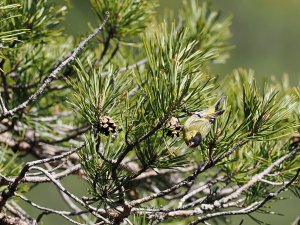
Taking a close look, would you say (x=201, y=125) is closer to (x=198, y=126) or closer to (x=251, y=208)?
(x=198, y=126)

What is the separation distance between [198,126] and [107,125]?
0.34ft

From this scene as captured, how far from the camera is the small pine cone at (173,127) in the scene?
802 mm

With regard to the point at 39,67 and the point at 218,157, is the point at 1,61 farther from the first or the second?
the point at 218,157

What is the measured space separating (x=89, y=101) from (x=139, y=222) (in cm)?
15

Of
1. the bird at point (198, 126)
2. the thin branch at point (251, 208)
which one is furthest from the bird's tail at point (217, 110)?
the thin branch at point (251, 208)

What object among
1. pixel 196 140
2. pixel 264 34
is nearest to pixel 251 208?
pixel 196 140

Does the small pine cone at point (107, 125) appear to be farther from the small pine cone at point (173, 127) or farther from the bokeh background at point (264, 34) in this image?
the bokeh background at point (264, 34)

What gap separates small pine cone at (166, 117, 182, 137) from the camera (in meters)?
0.80

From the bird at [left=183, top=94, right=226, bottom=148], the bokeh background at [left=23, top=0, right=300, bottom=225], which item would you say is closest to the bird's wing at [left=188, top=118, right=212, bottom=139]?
the bird at [left=183, top=94, right=226, bottom=148]

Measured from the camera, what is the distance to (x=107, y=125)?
82 centimetres

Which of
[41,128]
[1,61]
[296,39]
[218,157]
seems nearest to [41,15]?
[1,61]

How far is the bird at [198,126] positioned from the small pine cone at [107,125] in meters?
0.08

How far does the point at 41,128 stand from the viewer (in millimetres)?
1138

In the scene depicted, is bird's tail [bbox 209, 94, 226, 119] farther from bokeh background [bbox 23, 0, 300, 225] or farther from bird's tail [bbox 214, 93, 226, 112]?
bokeh background [bbox 23, 0, 300, 225]
